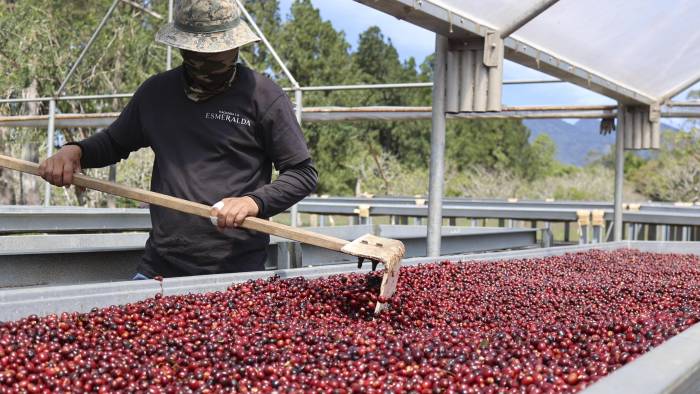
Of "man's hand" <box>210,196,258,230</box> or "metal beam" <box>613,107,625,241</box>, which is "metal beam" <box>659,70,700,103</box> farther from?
"man's hand" <box>210,196,258,230</box>

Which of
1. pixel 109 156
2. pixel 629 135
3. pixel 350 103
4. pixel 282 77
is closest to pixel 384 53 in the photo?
pixel 350 103

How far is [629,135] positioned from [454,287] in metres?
5.00

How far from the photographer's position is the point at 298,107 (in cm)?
694

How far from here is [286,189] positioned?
2.83 m

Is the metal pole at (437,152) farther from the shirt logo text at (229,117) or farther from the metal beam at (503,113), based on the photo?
the metal beam at (503,113)

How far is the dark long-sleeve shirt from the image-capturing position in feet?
9.46

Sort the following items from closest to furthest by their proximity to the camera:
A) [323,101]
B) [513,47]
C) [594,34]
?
[513,47] → [594,34] → [323,101]

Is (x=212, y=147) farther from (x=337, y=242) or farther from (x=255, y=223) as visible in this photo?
(x=337, y=242)

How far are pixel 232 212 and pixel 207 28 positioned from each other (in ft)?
2.55

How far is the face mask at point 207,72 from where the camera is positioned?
2.82m

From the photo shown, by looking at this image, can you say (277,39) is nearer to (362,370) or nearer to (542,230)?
(542,230)

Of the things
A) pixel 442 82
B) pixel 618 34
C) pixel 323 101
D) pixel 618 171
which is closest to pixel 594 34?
pixel 618 34

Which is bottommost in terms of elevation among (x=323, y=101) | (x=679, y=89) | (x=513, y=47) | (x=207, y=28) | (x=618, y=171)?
(x=618, y=171)

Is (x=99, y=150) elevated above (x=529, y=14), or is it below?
below
